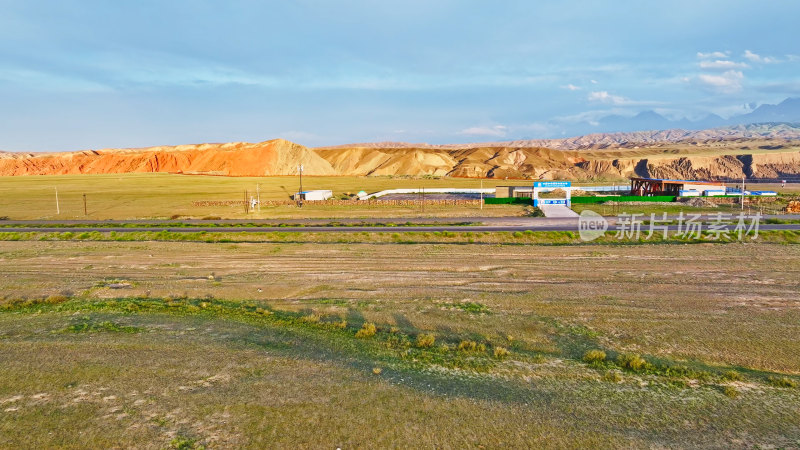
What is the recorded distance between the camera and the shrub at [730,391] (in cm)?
1178

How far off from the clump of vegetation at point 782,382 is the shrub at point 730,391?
4.17 ft

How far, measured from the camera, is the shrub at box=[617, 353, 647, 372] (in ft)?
44.5

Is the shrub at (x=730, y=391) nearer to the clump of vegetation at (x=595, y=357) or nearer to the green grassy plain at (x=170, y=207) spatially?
the clump of vegetation at (x=595, y=357)

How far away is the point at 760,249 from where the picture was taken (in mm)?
32969

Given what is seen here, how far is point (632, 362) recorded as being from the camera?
1366 centimetres

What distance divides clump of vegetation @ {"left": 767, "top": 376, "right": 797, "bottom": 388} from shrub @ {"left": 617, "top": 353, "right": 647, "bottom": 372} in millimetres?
2990

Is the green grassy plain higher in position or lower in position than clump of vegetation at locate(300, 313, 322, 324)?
higher

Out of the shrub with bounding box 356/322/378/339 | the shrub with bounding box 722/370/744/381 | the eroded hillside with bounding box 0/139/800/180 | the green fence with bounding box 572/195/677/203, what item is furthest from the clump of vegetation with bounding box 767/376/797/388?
the eroded hillside with bounding box 0/139/800/180

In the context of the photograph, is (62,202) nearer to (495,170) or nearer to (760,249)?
(760,249)

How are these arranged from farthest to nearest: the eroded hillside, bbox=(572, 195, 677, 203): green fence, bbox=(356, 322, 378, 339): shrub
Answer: the eroded hillside < bbox=(572, 195, 677, 203): green fence < bbox=(356, 322, 378, 339): shrub

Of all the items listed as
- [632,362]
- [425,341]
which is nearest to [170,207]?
[425,341]

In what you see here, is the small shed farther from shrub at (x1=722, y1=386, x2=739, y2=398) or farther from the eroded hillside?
shrub at (x1=722, y1=386, x2=739, y2=398)

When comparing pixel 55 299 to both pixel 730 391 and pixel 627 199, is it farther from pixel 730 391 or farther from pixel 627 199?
pixel 627 199

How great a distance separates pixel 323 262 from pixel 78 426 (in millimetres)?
19952
